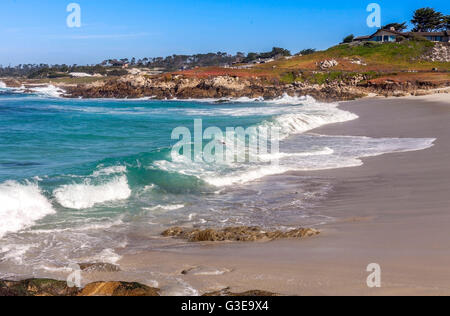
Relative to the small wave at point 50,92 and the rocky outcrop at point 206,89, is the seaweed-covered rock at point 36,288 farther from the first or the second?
the small wave at point 50,92

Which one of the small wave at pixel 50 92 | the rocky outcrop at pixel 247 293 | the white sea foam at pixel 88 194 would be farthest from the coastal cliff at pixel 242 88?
the rocky outcrop at pixel 247 293

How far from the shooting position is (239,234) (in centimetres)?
720

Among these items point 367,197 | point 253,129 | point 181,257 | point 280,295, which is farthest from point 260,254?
point 253,129

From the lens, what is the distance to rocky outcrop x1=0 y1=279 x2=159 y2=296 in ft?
15.1

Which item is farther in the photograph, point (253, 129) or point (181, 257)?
point (253, 129)

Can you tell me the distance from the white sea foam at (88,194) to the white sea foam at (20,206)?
388 millimetres

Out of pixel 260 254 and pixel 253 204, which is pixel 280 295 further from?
pixel 253 204

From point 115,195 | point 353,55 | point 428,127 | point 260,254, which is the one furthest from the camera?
point 353,55

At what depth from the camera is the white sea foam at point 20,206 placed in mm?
8203

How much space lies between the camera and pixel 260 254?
619cm

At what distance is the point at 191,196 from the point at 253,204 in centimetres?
163

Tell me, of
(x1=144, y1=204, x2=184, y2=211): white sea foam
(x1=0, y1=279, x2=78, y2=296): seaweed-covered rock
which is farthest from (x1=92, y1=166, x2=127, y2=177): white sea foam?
(x1=0, y1=279, x2=78, y2=296): seaweed-covered rock

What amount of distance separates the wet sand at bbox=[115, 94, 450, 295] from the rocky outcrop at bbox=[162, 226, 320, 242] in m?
0.25
